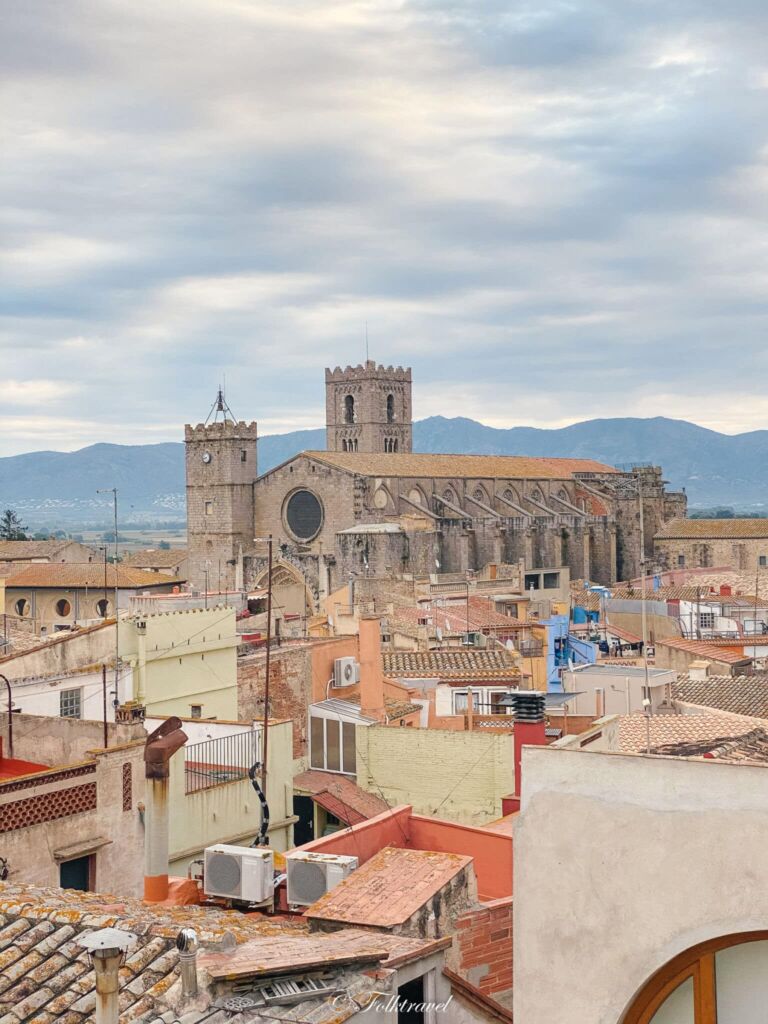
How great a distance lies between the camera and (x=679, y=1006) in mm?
5426

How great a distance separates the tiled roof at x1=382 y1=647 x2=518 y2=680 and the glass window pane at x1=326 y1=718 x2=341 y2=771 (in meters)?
5.52

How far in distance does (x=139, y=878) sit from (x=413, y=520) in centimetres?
6192

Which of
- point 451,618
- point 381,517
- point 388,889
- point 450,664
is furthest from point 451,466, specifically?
point 388,889

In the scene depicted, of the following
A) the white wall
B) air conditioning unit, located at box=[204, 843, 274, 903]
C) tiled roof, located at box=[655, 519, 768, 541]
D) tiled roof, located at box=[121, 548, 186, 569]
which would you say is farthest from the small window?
tiled roof, located at box=[655, 519, 768, 541]

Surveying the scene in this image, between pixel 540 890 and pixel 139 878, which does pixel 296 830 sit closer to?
pixel 139 878

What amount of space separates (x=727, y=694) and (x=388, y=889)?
46.7 ft

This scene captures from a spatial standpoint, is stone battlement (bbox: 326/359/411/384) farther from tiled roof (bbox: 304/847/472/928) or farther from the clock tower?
tiled roof (bbox: 304/847/472/928)

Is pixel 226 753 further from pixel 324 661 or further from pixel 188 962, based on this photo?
pixel 188 962

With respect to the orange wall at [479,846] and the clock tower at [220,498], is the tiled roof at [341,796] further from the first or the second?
the clock tower at [220,498]

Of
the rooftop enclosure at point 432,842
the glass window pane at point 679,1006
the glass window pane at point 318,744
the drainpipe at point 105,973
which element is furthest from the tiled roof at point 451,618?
the glass window pane at point 679,1006

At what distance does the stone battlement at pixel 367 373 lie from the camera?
115 metres

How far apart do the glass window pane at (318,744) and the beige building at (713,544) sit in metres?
66.6

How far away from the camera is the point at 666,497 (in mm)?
95562

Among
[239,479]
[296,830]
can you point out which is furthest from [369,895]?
[239,479]
